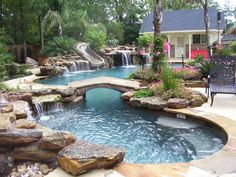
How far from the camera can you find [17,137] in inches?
195

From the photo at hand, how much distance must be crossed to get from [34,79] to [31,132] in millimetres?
9554

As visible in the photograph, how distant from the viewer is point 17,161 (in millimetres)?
5004

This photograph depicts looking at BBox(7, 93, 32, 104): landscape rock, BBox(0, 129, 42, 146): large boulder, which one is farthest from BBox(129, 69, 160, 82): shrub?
BBox(0, 129, 42, 146): large boulder

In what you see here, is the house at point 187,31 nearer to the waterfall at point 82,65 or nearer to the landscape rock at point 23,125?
the waterfall at point 82,65

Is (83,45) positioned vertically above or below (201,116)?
above

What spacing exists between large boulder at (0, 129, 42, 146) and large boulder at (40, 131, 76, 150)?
0.15 metres

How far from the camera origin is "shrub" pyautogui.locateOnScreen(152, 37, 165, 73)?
11523 millimetres

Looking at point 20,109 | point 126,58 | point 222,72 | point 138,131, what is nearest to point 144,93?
point 222,72

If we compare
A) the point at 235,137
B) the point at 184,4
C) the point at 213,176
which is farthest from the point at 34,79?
the point at 184,4

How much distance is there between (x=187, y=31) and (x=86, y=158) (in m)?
23.1

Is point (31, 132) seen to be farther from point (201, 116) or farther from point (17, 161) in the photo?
point (201, 116)

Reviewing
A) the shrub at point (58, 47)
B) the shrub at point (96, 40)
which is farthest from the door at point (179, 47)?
the shrub at point (58, 47)

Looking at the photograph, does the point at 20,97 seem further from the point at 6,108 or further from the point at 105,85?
the point at 105,85

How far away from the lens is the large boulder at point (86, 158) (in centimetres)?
427
